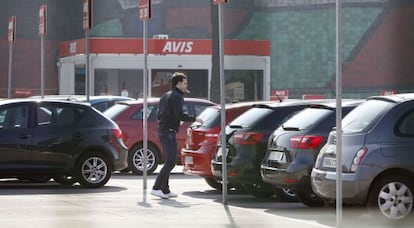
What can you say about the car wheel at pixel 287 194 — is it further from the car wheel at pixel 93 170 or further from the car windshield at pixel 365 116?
the car wheel at pixel 93 170

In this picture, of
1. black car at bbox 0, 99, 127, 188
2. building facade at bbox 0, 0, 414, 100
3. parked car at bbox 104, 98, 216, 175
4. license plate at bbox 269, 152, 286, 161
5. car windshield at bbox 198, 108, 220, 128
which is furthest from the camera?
building facade at bbox 0, 0, 414, 100

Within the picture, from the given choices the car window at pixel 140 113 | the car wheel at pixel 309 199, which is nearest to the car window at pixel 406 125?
the car wheel at pixel 309 199

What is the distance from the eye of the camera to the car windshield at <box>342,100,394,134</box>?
1200cm

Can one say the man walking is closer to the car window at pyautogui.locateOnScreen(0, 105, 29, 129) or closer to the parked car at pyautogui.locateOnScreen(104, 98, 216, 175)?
the car window at pyautogui.locateOnScreen(0, 105, 29, 129)

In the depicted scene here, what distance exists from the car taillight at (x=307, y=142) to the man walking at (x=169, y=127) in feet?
7.88

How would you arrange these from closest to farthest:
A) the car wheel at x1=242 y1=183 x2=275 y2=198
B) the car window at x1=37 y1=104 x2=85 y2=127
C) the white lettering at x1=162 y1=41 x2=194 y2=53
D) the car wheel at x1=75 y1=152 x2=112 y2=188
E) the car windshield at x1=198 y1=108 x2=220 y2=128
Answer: the car wheel at x1=242 y1=183 x2=275 y2=198 < the car windshield at x1=198 y1=108 x2=220 y2=128 < the car window at x1=37 y1=104 x2=85 y2=127 < the car wheel at x1=75 y1=152 x2=112 y2=188 < the white lettering at x1=162 y1=41 x2=194 y2=53

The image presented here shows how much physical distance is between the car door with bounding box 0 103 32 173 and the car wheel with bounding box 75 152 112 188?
0.83 m

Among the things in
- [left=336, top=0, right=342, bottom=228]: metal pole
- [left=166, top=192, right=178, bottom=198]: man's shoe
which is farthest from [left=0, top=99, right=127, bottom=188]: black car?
[left=336, top=0, right=342, bottom=228]: metal pole

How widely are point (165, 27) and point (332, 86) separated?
797cm

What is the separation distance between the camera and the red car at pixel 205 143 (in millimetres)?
16125

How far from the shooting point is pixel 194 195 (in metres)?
16.0

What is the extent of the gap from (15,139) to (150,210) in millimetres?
3808

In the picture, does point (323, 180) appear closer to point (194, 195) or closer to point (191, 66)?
point (194, 195)

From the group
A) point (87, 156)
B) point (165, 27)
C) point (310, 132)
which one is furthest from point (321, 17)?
point (310, 132)
